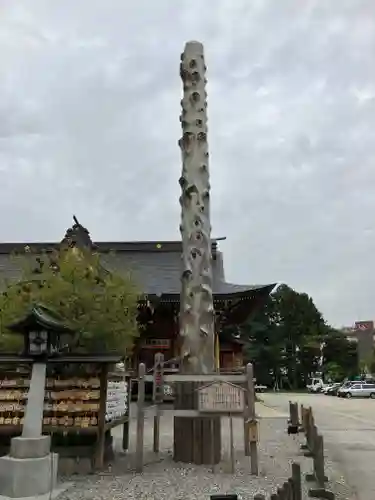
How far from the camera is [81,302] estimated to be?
35.7 ft

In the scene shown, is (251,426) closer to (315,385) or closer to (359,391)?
(359,391)

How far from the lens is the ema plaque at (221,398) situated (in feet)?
27.8

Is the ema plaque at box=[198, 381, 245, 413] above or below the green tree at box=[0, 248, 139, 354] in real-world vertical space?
below

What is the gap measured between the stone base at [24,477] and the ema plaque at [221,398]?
101 inches

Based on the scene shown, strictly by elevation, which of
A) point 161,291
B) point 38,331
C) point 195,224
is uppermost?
point 161,291

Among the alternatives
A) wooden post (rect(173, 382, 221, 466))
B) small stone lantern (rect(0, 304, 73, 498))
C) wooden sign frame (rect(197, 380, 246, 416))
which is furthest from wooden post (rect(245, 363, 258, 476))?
small stone lantern (rect(0, 304, 73, 498))

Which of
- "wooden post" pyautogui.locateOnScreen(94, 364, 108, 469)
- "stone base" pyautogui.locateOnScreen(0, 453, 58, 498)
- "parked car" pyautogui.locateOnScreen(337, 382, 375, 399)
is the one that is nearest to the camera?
"stone base" pyautogui.locateOnScreen(0, 453, 58, 498)

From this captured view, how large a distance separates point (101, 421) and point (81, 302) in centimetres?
289

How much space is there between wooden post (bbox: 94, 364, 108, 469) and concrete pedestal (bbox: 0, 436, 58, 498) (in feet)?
4.38

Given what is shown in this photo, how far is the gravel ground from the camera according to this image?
7.07m

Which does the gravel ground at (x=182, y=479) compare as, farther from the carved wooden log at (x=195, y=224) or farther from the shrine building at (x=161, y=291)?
the shrine building at (x=161, y=291)

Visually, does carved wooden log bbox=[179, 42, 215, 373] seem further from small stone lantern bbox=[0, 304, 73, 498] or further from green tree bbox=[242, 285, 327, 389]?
green tree bbox=[242, 285, 327, 389]

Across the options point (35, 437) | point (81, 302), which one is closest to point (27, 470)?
point (35, 437)

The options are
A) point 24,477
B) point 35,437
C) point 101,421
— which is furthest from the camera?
point 101,421
